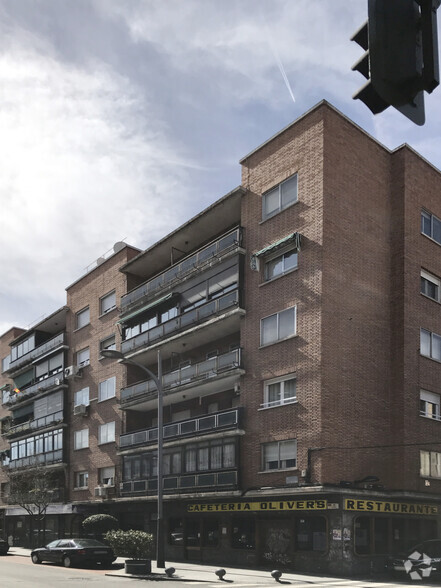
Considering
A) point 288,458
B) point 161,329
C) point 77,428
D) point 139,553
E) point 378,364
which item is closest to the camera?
point 139,553

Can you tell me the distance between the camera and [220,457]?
30078 millimetres

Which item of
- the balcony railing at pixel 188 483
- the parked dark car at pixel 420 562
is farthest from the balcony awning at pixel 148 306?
the parked dark car at pixel 420 562

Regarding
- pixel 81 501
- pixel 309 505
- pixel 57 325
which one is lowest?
pixel 81 501

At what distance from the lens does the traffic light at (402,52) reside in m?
2.80

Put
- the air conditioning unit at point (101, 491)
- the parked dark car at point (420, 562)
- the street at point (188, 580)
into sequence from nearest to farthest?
the street at point (188, 580), the parked dark car at point (420, 562), the air conditioning unit at point (101, 491)

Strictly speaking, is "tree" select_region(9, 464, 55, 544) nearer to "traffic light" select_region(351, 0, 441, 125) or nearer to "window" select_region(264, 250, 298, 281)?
"window" select_region(264, 250, 298, 281)

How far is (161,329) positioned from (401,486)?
14.7 meters

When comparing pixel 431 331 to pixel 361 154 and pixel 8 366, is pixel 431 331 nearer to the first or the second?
pixel 361 154

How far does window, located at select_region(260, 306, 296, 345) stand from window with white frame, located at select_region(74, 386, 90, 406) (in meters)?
18.5

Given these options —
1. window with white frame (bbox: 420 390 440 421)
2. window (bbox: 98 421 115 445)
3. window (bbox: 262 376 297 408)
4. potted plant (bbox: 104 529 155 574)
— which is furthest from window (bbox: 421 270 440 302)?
window (bbox: 98 421 115 445)

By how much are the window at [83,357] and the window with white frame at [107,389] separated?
3.05m

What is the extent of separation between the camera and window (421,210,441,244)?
104ft

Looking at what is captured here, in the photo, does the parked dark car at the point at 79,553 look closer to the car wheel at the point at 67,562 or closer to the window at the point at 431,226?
the car wheel at the point at 67,562

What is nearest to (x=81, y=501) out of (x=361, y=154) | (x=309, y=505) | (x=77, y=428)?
(x=77, y=428)
